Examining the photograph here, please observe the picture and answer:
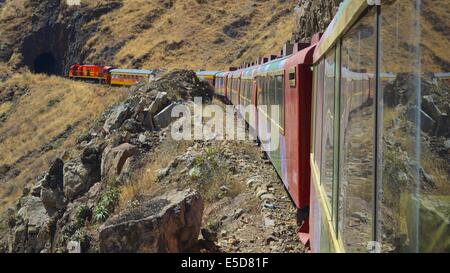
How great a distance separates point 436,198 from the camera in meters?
1.83

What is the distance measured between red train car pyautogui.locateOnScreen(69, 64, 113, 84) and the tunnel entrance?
1256 cm

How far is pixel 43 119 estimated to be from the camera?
45594 mm

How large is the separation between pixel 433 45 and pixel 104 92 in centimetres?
4422

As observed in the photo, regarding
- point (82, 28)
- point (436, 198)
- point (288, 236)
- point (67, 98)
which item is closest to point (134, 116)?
point (288, 236)

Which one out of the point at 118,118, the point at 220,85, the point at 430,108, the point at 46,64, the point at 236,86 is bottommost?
the point at 430,108

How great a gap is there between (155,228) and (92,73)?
160ft

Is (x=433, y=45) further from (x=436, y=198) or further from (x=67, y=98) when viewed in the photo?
(x=67, y=98)

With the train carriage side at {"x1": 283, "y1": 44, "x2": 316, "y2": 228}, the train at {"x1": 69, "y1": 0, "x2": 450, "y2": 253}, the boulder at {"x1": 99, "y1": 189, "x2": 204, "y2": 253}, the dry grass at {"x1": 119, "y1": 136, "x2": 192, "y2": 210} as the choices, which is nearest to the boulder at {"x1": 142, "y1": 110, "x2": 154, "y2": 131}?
the dry grass at {"x1": 119, "y1": 136, "x2": 192, "y2": 210}

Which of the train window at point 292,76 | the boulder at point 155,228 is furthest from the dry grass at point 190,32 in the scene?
the boulder at point 155,228

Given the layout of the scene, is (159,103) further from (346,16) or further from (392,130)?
(392,130)

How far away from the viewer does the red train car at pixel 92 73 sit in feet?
162

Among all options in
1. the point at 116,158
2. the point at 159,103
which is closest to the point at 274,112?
the point at 116,158

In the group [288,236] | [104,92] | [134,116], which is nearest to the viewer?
[288,236]

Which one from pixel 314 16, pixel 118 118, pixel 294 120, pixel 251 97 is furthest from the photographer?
pixel 314 16
